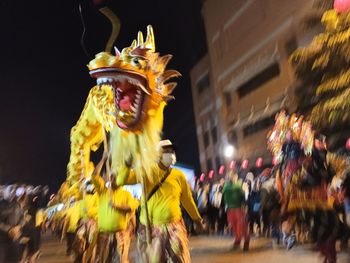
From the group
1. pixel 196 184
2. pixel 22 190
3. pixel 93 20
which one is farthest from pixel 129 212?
pixel 93 20

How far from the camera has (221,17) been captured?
A: 407 centimetres

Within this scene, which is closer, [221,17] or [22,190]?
[221,17]

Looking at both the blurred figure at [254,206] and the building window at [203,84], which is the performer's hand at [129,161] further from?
the blurred figure at [254,206]

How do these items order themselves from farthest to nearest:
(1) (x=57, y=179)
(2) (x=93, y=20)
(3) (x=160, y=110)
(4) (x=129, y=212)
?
(1) (x=57, y=179)
(2) (x=93, y=20)
(4) (x=129, y=212)
(3) (x=160, y=110)

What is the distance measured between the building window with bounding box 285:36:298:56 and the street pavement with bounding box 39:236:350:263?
1.64 metres

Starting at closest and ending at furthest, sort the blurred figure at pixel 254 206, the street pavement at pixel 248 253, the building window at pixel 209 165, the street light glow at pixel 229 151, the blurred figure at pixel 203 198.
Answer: the street light glow at pixel 229 151
the building window at pixel 209 165
the street pavement at pixel 248 253
the blurred figure at pixel 203 198
the blurred figure at pixel 254 206

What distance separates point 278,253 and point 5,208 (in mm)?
2727

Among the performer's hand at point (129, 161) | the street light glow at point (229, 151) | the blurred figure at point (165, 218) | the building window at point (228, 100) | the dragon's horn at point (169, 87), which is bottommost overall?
the blurred figure at point (165, 218)

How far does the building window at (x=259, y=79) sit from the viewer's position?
3.65 m

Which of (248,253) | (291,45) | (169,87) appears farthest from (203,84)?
(248,253)

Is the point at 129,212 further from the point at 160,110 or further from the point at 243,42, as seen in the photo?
the point at 243,42

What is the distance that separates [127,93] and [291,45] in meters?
1.35

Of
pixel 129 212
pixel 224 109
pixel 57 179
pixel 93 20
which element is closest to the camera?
pixel 129 212

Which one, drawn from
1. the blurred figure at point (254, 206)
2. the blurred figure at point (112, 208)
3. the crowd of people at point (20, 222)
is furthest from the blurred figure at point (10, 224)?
the blurred figure at point (254, 206)
